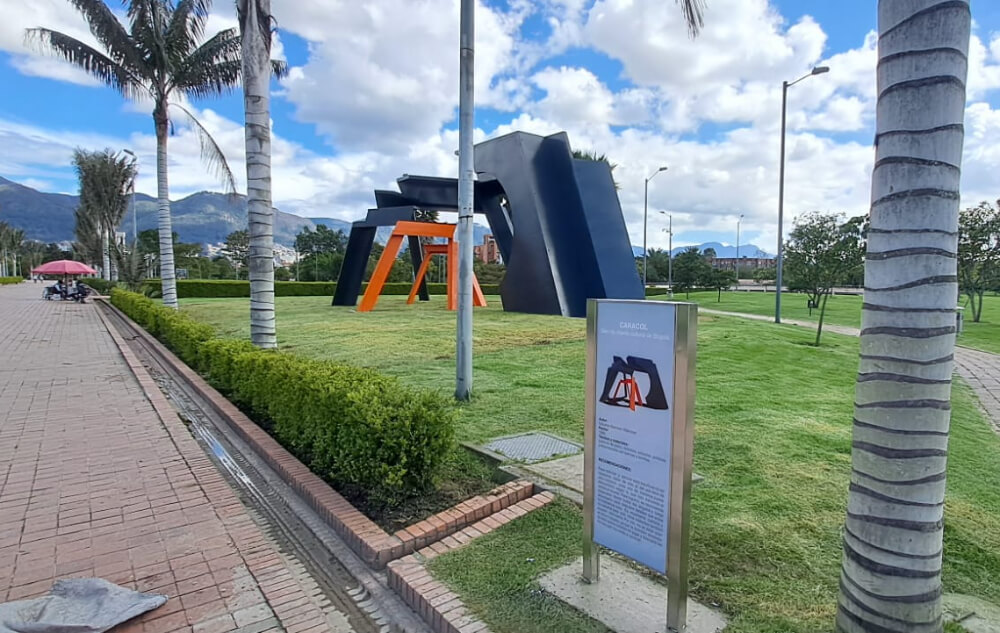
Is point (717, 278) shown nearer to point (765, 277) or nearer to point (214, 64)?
point (765, 277)

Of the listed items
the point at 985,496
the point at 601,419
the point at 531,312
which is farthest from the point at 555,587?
the point at 531,312

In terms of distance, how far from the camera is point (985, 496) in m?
3.94

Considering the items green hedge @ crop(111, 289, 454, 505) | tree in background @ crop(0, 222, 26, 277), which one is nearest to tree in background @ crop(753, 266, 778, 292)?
green hedge @ crop(111, 289, 454, 505)

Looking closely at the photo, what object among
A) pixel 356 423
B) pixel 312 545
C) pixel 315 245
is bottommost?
pixel 312 545

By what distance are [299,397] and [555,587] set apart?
2.83 meters

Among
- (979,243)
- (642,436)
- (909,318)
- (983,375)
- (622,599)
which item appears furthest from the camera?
(979,243)

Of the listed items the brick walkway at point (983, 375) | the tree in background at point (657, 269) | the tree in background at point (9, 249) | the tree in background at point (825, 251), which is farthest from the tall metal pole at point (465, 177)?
the tree in background at point (9, 249)

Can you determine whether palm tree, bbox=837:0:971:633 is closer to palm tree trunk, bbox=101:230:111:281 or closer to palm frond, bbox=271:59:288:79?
palm frond, bbox=271:59:288:79

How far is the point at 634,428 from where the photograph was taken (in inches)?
100

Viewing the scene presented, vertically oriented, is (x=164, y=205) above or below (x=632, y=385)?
above

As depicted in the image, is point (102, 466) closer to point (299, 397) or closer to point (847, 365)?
point (299, 397)

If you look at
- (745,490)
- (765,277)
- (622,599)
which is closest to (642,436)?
(622,599)

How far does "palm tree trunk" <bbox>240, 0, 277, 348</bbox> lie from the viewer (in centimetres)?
757

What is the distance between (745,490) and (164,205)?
18.7 meters
